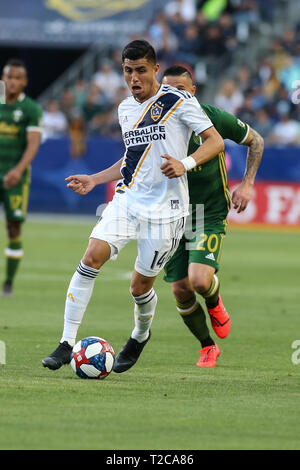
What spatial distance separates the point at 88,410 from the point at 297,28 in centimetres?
2338

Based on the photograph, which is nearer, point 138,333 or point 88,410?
point 88,410

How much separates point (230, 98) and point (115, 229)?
62.7 ft

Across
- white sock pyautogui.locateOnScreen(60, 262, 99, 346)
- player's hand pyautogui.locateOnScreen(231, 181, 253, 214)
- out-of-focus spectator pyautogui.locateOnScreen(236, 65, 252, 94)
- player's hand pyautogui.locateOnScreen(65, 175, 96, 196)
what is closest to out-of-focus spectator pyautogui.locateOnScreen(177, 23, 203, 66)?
out-of-focus spectator pyautogui.locateOnScreen(236, 65, 252, 94)

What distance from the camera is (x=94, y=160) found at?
2538 centimetres

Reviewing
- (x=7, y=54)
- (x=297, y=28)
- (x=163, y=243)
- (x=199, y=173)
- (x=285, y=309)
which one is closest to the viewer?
(x=163, y=243)

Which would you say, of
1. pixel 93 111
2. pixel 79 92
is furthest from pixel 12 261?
pixel 79 92

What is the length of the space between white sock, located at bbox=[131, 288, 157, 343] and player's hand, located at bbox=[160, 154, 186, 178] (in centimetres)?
121

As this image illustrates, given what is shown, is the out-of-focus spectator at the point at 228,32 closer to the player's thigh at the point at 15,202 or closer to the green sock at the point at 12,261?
the player's thigh at the point at 15,202

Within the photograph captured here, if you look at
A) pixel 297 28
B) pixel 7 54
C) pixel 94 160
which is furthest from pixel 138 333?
pixel 7 54

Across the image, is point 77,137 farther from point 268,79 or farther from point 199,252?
point 199,252

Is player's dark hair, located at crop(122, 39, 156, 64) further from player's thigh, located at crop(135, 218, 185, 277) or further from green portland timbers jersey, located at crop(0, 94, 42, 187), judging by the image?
green portland timbers jersey, located at crop(0, 94, 42, 187)

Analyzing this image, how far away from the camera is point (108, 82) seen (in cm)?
2856
